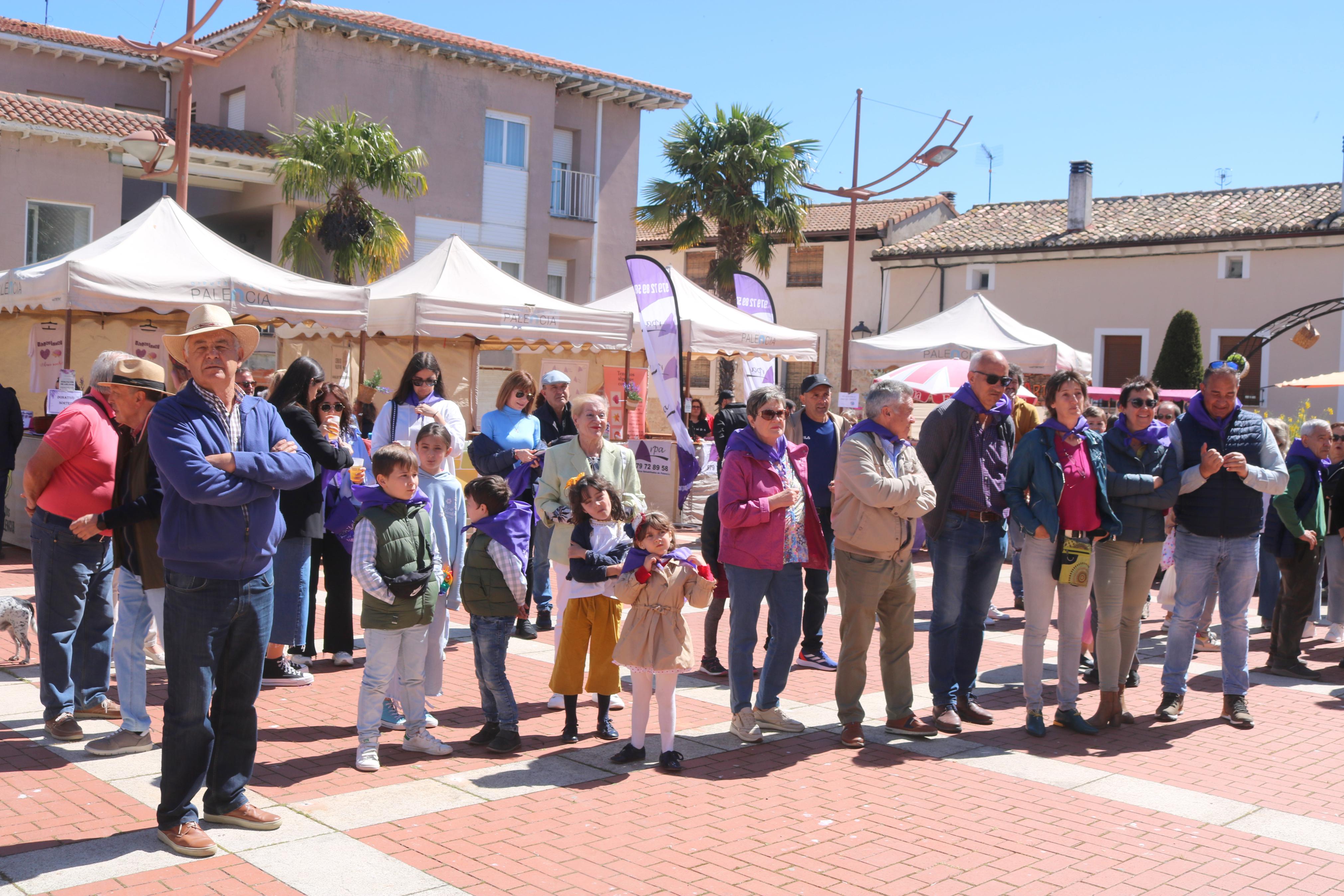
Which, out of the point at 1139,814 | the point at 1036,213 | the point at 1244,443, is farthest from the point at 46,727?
the point at 1036,213

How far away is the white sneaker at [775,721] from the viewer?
618cm

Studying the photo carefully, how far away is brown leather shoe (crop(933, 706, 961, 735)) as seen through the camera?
636 centimetres

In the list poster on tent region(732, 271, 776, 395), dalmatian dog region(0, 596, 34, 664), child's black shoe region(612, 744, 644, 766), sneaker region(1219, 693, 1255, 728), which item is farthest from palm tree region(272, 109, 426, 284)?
sneaker region(1219, 693, 1255, 728)

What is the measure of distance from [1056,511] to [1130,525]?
53 cm

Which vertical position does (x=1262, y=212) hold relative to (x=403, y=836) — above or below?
above

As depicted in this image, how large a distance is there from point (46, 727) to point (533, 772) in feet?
7.69

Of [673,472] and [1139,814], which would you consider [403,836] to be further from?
[673,472]

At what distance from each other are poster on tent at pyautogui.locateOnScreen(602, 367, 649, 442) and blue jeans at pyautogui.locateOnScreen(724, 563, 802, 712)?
9.83 metres

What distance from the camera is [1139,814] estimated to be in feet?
16.7

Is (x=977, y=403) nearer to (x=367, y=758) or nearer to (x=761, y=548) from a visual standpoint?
(x=761, y=548)

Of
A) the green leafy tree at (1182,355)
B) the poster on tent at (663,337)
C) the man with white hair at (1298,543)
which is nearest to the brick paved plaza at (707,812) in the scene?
the man with white hair at (1298,543)

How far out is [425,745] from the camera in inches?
219

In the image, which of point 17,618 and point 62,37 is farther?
point 62,37

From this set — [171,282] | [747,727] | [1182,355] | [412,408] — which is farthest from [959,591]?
[1182,355]
